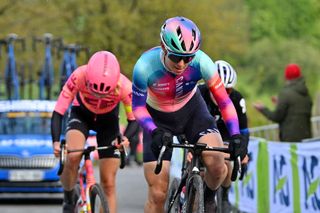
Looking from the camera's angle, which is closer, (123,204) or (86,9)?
(123,204)

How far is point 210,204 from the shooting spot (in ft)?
32.2

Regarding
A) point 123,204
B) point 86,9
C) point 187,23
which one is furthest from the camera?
point 86,9

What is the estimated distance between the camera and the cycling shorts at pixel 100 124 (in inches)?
453

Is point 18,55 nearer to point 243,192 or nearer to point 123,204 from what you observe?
point 123,204

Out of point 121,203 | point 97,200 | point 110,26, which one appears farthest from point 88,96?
point 110,26

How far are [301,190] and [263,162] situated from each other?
217 centimetres

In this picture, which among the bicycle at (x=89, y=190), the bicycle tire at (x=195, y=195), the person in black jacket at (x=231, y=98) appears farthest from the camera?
the person in black jacket at (x=231, y=98)

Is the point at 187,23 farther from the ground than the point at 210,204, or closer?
farther from the ground

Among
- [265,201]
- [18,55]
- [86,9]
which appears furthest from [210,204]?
[86,9]

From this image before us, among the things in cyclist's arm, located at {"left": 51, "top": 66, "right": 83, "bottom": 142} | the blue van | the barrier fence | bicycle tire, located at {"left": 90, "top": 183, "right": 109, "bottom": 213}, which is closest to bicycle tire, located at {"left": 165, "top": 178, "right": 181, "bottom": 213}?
bicycle tire, located at {"left": 90, "top": 183, "right": 109, "bottom": 213}

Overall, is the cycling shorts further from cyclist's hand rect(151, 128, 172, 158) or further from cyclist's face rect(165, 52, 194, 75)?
cyclist's hand rect(151, 128, 172, 158)

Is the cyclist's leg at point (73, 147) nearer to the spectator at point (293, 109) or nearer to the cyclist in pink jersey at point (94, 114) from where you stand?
the cyclist in pink jersey at point (94, 114)

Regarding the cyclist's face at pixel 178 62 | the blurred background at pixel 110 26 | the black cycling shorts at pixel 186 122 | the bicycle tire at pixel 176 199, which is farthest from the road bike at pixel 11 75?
the cyclist's face at pixel 178 62

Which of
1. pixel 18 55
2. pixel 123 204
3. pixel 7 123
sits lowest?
pixel 123 204
